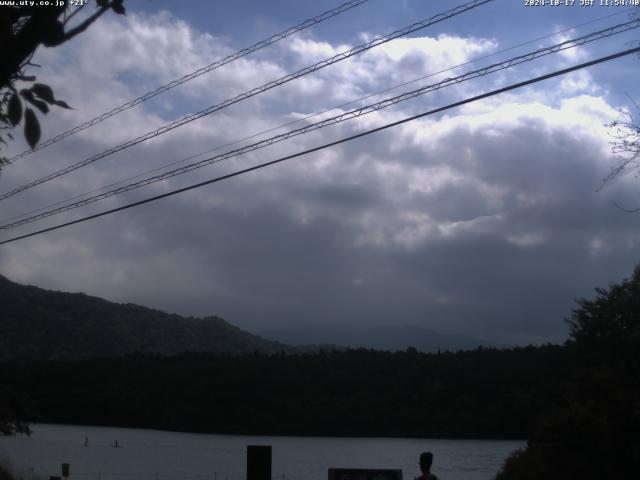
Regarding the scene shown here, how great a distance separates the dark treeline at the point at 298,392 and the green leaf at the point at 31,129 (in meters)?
84.5

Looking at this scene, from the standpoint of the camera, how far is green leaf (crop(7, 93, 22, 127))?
429cm

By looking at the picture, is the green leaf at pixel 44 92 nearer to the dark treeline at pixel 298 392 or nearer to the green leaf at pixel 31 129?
the green leaf at pixel 31 129

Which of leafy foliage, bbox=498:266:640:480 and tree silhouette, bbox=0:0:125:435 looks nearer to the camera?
tree silhouette, bbox=0:0:125:435

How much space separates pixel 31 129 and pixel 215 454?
85.8 metres

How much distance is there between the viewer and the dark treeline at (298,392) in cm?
9200

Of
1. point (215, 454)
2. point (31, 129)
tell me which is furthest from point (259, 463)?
point (215, 454)

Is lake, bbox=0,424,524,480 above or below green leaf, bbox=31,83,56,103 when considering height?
below

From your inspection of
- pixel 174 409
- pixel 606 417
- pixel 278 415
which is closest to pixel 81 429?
pixel 174 409

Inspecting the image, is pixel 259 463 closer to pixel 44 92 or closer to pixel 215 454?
pixel 44 92

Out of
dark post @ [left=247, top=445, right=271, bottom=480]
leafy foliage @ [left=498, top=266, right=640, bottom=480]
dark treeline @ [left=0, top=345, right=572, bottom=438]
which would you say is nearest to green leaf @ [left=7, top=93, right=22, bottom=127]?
dark post @ [left=247, top=445, right=271, bottom=480]

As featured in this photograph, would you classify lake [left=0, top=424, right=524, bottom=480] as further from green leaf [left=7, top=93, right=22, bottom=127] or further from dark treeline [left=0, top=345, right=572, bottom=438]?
green leaf [left=7, top=93, right=22, bottom=127]

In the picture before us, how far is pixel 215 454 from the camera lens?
86.1m

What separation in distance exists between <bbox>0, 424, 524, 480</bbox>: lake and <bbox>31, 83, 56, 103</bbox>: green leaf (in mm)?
56180

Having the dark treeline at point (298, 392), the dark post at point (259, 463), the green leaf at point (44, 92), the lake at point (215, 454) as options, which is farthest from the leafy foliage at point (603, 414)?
the dark treeline at point (298, 392)
